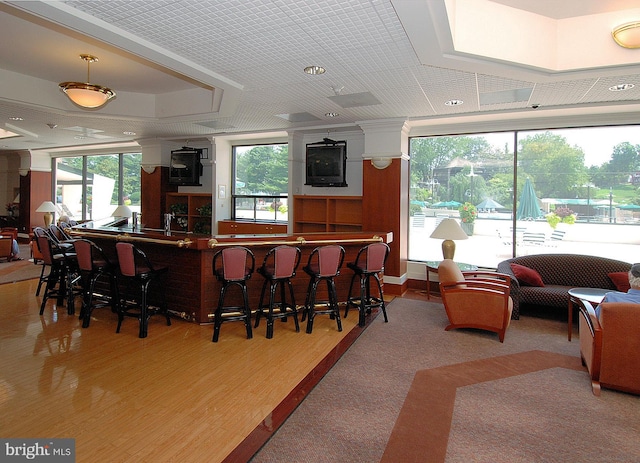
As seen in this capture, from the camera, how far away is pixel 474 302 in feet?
14.3

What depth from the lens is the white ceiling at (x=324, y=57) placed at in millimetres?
2904

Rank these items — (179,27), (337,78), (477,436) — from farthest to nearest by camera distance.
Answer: (337,78) → (179,27) → (477,436)

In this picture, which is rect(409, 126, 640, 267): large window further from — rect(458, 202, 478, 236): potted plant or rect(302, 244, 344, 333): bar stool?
rect(302, 244, 344, 333): bar stool

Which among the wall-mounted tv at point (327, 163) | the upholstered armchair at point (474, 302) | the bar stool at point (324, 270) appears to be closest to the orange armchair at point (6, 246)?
the wall-mounted tv at point (327, 163)

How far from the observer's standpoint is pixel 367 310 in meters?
5.02

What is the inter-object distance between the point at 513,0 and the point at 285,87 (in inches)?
97.0

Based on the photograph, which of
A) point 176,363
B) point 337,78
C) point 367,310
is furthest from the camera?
point 367,310

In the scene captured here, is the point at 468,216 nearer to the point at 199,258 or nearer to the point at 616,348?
the point at 616,348

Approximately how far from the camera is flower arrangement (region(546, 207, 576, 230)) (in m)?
5.76

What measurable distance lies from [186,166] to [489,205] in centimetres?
609

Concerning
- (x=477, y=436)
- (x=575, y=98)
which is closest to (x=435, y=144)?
(x=575, y=98)

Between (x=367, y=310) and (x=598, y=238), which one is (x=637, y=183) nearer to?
(x=598, y=238)

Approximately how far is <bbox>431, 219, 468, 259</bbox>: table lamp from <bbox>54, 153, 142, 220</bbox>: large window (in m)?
7.85

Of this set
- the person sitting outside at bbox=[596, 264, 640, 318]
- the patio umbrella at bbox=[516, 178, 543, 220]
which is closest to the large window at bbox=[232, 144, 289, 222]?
the patio umbrella at bbox=[516, 178, 543, 220]
